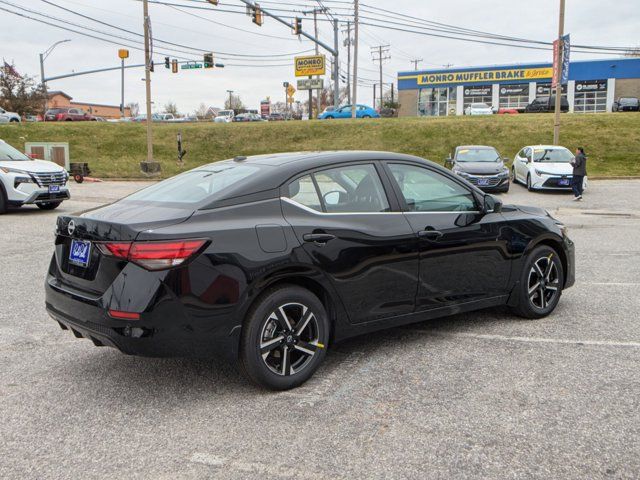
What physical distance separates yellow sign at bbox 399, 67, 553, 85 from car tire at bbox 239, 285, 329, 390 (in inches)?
2393

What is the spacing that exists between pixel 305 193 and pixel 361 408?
1477 millimetres

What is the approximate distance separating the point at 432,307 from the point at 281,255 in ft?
4.91

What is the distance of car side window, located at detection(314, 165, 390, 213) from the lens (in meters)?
4.21

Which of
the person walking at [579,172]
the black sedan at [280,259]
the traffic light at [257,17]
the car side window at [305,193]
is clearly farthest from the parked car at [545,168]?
the car side window at [305,193]

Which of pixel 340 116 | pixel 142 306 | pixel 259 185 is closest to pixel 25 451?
pixel 142 306

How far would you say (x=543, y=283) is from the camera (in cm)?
546

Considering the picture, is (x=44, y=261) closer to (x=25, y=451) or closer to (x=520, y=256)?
(x=25, y=451)

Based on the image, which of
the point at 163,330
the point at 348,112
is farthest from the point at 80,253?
the point at 348,112

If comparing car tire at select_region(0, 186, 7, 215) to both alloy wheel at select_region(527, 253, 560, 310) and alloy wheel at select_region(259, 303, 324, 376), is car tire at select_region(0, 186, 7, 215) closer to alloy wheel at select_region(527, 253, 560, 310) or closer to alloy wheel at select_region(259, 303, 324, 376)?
alloy wheel at select_region(259, 303, 324, 376)

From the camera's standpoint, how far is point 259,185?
3.96 metres

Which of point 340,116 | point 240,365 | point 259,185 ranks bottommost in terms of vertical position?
point 240,365

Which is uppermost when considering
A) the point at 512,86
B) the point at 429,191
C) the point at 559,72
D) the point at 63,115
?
the point at 512,86

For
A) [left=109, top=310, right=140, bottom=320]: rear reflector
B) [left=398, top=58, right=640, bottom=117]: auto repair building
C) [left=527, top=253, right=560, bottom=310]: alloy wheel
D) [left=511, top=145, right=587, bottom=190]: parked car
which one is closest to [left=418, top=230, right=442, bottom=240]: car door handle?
[left=527, top=253, right=560, bottom=310]: alloy wheel

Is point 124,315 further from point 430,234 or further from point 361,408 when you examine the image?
point 430,234
